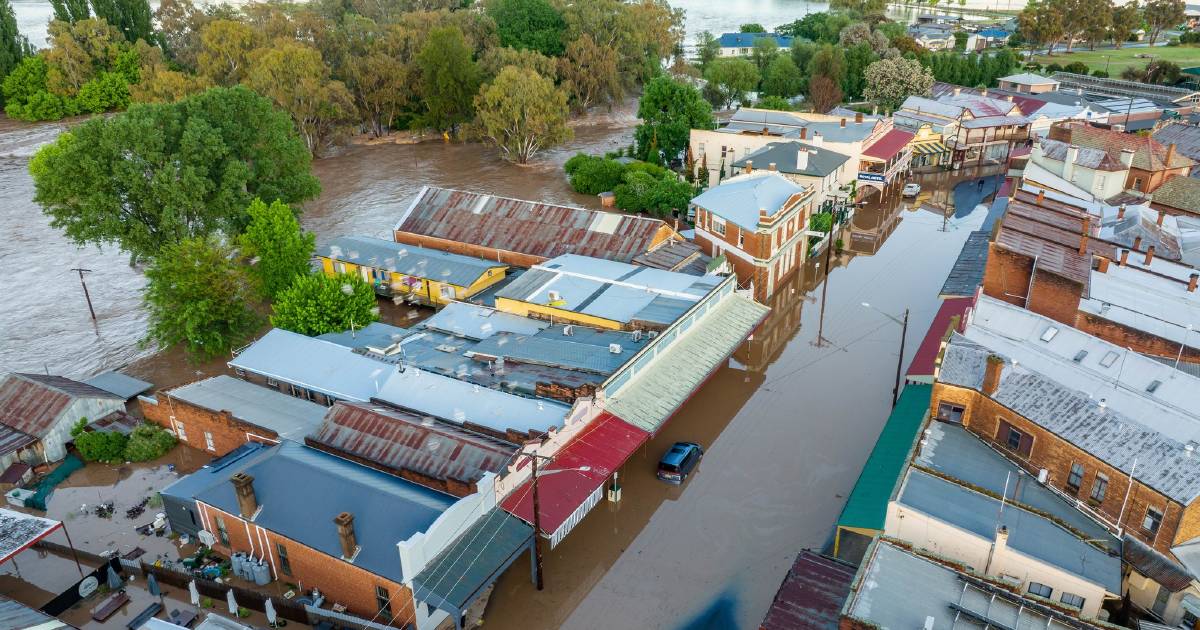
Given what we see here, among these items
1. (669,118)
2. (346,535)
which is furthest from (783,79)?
(346,535)

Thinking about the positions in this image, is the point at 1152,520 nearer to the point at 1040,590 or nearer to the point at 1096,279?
the point at 1040,590

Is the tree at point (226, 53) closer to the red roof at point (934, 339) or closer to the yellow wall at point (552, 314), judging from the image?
the yellow wall at point (552, 314)

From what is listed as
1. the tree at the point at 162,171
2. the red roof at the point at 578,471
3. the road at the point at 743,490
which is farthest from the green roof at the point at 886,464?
the tree at the point at 162,171

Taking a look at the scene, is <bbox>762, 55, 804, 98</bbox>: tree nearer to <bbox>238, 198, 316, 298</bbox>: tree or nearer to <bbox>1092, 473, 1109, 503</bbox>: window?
<bbox>238, 198, 316, 298</bbox>: tree

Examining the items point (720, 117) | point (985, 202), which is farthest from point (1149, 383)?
point (720, 117)

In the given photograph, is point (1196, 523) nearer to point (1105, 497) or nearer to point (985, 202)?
point (1105, 497)

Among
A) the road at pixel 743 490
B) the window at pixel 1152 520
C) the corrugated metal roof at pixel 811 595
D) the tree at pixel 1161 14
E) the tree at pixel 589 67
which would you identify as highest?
the tree at pixel 1161 14
